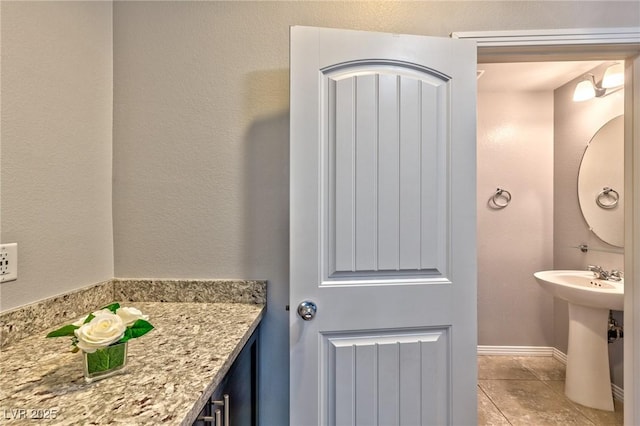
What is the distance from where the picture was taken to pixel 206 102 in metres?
1.32

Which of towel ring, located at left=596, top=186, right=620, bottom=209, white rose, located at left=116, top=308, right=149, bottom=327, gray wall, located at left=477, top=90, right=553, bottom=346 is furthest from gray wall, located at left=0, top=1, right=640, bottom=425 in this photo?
gray wall, located at left=477, top=90, right=553, bottom=346

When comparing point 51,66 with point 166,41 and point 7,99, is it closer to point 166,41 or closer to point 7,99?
point 7,99

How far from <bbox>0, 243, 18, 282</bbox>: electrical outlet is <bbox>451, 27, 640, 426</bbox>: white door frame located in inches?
70.0

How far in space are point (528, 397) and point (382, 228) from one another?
1.98 m

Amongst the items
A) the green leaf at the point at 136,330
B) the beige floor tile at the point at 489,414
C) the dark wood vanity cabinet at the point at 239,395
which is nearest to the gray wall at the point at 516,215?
the beige floor tile at the point at 489,414

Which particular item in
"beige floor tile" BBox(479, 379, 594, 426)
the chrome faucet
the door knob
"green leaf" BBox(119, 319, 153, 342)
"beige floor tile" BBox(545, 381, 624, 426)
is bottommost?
"beige floor tile" BBox(479, 379, 594, 426)

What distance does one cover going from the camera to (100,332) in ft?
2.09

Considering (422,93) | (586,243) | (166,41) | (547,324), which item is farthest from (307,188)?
(547,324)

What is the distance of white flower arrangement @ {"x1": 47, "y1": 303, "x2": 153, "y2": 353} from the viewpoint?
63 cm

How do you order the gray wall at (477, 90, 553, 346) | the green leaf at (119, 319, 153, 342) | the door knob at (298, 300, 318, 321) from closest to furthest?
the green leaf at (119, 319, 153, 342), the door knob at (298, 300, 318, 321), the gray wall at (477, 90, 553, 346)

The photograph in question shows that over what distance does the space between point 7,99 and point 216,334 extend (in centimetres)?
94

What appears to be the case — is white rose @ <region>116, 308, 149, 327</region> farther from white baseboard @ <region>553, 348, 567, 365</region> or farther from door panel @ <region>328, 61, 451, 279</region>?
white baseboard @ <region>553, 348, 567, 365</region>

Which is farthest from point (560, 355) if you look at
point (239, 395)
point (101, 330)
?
point (101, 330)

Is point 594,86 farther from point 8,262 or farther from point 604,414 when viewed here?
point 8,262
